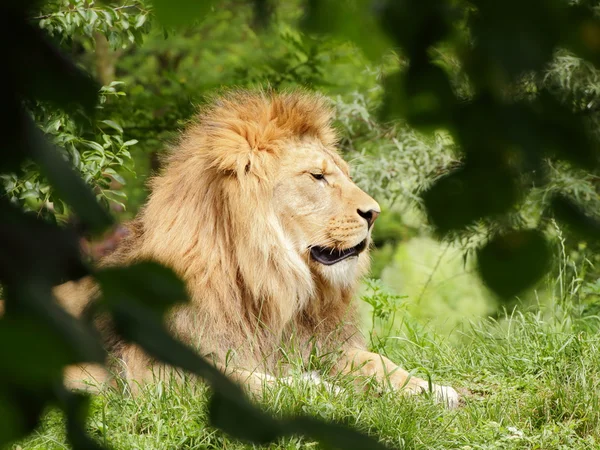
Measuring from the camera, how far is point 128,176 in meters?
10.9

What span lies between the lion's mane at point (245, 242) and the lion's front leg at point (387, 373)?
17 centimetres

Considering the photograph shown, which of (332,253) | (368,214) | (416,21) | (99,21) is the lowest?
(332,253)

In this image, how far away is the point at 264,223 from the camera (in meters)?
4.27

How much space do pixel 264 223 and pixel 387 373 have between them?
0.89m

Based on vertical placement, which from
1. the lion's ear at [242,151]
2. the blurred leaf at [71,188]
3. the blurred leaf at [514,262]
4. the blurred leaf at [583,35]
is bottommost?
the lion's ear at [242,151]

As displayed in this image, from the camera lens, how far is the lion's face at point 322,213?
4.18 meters

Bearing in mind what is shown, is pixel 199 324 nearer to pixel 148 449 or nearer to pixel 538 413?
pixel 148 449

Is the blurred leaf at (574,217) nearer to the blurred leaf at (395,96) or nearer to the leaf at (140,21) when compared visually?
the blurred leaf at (395,96)

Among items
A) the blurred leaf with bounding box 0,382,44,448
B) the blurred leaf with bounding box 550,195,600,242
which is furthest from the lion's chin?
the blurred leaf with bounding box 0,382,44,448

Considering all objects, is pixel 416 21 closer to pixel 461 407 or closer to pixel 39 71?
pixel 39 71

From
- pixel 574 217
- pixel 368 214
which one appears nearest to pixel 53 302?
pixel 574 217

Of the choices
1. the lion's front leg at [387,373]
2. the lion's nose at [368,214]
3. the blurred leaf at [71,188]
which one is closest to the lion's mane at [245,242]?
the lion's front leg at [387,373]

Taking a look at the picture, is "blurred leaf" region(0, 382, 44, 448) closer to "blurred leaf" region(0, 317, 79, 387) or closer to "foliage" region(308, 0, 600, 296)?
"blurred leaf" region(0, 317, 79, 387)

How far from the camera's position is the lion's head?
421cm
